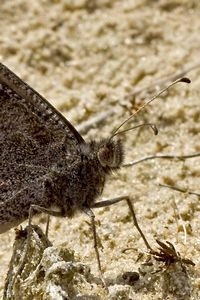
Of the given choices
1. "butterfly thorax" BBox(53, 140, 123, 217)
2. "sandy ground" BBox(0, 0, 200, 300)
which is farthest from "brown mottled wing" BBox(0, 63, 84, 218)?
"sandy ground" BBox(0, 0, 200, 300)

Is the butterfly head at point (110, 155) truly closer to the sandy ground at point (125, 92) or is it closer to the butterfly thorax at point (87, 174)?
the butterfly thorax at point (87, 174)

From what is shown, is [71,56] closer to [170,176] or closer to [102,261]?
[170,176]

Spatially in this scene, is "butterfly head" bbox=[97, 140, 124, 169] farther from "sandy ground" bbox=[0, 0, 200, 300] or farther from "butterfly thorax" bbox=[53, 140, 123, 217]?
"sandy ground" bbox=[0, 0, 200, 300]

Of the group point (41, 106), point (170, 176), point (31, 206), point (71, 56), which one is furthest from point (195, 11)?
point (31, 206)

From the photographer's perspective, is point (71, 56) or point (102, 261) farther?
point (71, 56)

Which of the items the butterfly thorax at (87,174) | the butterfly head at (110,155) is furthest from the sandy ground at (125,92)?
the butterfly head at (110,155)

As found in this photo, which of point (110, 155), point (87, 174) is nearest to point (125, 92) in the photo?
point (110, 155)
